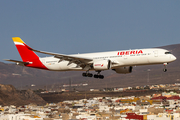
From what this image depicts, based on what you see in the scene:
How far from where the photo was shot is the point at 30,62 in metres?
64.2

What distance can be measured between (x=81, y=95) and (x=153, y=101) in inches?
1520

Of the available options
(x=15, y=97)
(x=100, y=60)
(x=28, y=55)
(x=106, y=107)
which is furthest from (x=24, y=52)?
(x=15, y=97)

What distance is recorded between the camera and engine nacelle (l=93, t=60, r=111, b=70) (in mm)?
56000

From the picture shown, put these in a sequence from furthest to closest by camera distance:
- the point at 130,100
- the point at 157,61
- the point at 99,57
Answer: the point at 130,100 < the point at 99,57 < the point at 157,61

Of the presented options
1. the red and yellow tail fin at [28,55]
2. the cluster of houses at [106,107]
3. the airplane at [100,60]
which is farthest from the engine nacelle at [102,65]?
the cluster of houses at [106,107]

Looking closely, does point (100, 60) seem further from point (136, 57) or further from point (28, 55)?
point (28, 55)

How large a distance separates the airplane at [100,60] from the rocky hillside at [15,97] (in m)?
73.3

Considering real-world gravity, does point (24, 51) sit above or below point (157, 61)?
above

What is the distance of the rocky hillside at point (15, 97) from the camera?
13475 centimetres

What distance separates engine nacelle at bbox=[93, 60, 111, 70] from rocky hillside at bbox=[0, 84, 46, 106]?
84.2m

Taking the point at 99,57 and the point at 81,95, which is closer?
the point at 99,57

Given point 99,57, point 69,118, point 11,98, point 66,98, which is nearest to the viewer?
point 99,57

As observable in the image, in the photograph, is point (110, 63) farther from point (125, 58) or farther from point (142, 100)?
point (142, 100)

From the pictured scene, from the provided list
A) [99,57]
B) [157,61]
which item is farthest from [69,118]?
[157,61]
